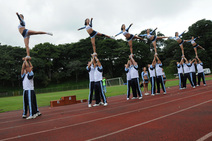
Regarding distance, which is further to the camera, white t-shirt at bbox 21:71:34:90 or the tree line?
the tree line

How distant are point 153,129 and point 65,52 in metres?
58.2

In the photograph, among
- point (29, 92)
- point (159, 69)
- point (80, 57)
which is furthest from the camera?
point (80, 57)

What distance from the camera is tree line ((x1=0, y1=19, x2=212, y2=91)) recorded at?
47688 mm

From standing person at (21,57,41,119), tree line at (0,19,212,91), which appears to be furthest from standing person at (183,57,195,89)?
tree line at (0,19,212,91)

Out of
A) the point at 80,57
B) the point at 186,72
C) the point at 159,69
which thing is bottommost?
the point at 186,72

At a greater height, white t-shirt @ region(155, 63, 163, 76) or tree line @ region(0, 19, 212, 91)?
tree line @ region(0, 19, 212, 91)

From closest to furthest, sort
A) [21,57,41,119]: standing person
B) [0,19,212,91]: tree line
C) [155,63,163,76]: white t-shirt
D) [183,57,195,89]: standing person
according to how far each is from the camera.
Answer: [21,57,41,119]: standing person → [155,63,163,76]: white t-shirt → [183,57,195,89]: standing person → [0,19,212,91]: tree line

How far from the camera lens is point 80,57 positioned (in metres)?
59.7

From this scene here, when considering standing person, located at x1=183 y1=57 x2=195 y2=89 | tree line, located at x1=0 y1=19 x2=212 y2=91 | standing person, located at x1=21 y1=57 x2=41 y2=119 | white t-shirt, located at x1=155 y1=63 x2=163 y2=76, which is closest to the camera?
standing person, located at x1=21 y1=57 x2=41 y2=119

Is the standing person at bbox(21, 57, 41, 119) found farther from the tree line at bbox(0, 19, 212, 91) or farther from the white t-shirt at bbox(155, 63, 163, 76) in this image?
the tree line at bbox(0, 19, 212, 91)

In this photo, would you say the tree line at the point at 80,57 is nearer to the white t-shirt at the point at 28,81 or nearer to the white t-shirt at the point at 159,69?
the white t-shirt at the point at 159,69

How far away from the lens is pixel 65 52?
5984 centimetres

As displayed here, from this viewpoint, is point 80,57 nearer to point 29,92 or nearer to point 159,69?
point 159,69

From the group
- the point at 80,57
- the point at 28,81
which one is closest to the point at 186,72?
the point at 28,81
